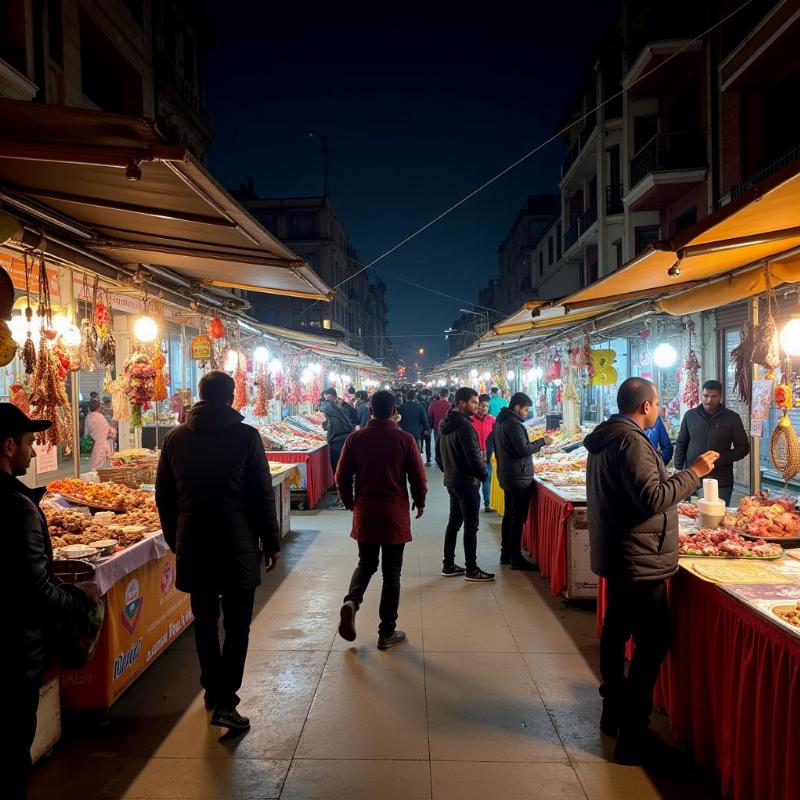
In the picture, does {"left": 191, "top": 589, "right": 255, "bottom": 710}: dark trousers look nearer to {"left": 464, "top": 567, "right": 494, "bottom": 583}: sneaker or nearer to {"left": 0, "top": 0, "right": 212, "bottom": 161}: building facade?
{"left": 464, "top": 567, "right": 494, "bottom": 583}: sneaker

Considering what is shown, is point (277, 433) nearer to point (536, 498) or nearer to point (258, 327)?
point (258, 327)

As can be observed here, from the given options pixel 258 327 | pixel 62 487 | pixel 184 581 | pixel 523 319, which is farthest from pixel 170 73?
pixel 184 581

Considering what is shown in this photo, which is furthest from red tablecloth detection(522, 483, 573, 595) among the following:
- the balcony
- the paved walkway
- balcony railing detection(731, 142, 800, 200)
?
the balcony

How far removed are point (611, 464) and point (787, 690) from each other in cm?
130

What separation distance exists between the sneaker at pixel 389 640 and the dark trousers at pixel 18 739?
9.69 ft

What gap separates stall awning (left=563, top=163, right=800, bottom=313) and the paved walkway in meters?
3.23

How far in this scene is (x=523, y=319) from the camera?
8609mm

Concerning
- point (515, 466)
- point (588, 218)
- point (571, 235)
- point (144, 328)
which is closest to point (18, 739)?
point (144, 328)

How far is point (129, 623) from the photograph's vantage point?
4129 millimetres

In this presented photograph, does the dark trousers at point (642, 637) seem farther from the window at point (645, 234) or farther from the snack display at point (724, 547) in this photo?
the window at point (645, 234)

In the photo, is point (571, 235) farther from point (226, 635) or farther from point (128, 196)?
point (226, 635)

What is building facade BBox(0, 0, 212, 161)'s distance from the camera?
37.6 ft

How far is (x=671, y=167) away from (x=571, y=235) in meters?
11.7

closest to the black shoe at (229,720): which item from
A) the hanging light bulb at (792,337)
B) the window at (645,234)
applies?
the hanging light bulb at (792,337)
